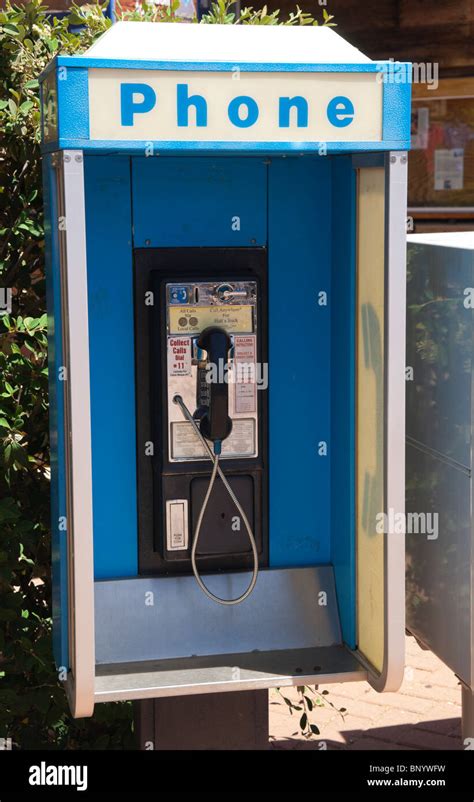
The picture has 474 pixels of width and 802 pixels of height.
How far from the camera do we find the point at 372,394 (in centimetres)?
305

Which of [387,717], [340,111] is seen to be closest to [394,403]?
[340,111]

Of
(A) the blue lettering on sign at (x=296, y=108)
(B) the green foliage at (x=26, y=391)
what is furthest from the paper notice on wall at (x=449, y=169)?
(A) the blue lettering on sign at (x=296, y=108)

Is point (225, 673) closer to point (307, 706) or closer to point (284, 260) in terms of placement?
point (307, 706)

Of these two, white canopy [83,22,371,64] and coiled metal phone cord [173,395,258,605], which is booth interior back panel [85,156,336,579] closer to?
coiled metal phone cord [173,395,258,605]

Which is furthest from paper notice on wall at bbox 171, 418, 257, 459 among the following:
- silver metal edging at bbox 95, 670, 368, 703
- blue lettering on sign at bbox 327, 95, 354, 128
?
blue lettering on sign at bbox 327, 95, 354, 128

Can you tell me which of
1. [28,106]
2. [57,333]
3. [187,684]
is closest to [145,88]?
[57,333]

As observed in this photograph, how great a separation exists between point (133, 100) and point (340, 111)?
502mm

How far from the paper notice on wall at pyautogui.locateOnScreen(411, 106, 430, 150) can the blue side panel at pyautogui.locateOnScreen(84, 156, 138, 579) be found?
4257 millimetres

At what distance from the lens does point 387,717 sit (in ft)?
14.1

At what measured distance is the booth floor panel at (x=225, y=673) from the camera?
2.99 meters

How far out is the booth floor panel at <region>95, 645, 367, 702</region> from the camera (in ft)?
9.82

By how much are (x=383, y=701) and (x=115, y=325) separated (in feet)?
6.80
